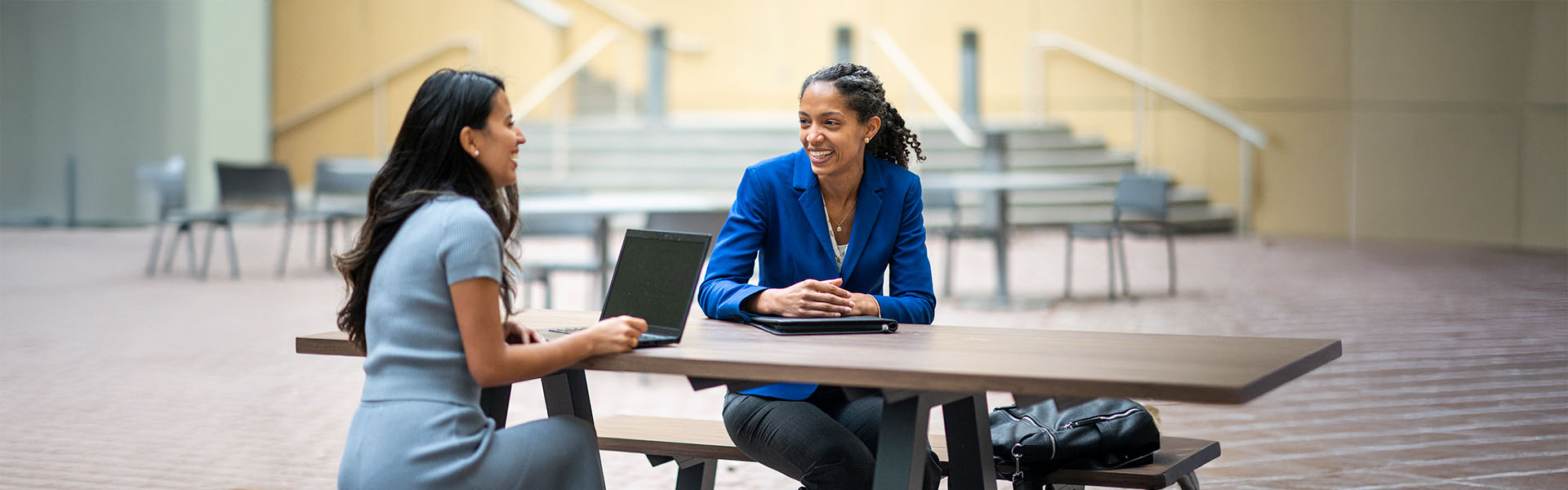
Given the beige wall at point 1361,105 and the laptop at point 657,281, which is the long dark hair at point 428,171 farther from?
the beige wall at point 1361,105

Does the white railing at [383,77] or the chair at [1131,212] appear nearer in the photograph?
the chair at [1131,212]

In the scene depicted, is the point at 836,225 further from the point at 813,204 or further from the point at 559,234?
the point at 559,234

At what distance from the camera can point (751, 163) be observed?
43.5ft

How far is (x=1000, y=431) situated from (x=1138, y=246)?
9100 mm

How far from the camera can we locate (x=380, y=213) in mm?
2223

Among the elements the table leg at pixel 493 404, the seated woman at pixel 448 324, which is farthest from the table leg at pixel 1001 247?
the seated woman at pixel 448 324

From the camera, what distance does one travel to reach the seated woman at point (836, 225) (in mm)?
2707

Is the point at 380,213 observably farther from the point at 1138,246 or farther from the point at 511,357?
the point at 1138,246

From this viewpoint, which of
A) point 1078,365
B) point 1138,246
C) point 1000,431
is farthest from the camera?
point 1138,246

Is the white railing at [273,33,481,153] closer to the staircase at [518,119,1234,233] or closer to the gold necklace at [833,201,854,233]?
the staircase at [518,119,1234,233]

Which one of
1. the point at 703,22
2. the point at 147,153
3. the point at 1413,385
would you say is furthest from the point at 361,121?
the point at 1413,385

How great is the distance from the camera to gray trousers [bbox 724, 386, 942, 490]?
8.16ft

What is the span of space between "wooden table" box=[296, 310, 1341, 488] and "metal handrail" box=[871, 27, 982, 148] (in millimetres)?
8819

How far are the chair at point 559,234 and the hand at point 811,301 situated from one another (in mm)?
3183
